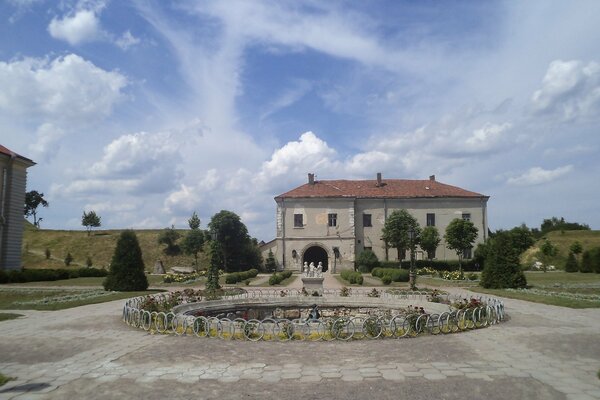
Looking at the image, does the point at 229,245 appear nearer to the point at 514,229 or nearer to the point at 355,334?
the point at 514,229

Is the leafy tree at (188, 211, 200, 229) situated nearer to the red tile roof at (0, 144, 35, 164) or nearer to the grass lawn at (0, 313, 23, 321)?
the red tile roof at (0, 144, 35, 164)

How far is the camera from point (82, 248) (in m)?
51.1

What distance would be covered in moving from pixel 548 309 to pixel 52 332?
15.1 meters

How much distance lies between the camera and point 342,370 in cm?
730

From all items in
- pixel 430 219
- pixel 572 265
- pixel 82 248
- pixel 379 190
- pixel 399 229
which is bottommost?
pixel 572 265

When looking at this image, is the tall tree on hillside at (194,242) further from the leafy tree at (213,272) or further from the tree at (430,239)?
the leafy tree at (213,272)

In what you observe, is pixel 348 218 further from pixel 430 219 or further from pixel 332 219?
pixel 430 219

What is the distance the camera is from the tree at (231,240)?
4253 cm

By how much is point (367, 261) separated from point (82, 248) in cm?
3295

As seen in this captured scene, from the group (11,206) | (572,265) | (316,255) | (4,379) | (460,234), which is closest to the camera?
(4,379)

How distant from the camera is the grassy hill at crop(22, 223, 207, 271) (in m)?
46.7

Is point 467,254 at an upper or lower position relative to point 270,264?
upper

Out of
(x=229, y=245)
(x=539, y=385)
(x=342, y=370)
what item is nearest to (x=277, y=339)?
(x=342, y=370)

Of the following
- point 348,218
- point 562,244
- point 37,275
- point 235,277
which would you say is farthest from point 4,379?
point 562,244
